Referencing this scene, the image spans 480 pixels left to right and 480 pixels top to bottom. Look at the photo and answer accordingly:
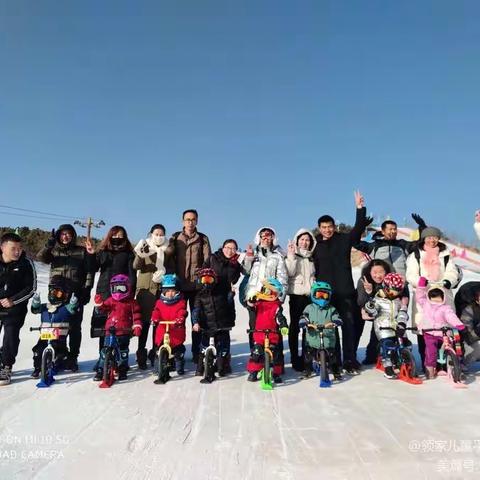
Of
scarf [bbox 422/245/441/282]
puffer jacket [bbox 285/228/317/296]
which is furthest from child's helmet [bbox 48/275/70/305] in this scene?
scarf [bbox 422/245/441/282]

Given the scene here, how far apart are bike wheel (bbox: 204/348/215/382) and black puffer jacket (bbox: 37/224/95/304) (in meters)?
2.30

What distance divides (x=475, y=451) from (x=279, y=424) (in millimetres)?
1754

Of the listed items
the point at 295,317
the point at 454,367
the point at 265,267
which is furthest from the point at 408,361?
the point at 265,267

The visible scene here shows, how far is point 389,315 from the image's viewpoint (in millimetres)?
6016

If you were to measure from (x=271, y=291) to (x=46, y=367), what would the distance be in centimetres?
338

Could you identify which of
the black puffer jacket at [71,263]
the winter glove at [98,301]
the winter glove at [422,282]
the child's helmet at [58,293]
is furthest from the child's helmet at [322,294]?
the child's helmet at [58,293]

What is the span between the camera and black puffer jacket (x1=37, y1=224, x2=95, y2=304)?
21.0 ft

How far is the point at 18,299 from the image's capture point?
593cm

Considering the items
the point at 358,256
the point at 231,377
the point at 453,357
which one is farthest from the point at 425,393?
the point at 358,256

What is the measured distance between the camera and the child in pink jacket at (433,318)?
5.80m

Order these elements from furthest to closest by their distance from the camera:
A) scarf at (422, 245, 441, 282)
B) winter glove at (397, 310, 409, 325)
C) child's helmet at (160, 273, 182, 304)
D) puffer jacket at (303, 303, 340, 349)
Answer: scarf at (422, 245, 441, 282) → child's helmet at (160, 273, 182, 304) → winter glove at (397, 310, 409, 325) → puffer jacket at (303, 303, 340, 349)

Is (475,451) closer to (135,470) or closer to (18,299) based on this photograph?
(135,470)

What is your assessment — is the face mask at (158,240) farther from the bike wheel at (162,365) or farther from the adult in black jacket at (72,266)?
the bike wheel at (162,365)

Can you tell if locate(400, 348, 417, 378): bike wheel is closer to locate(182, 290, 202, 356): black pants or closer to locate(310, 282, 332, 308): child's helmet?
locate(310, 282, 332, 308): child's helmet
